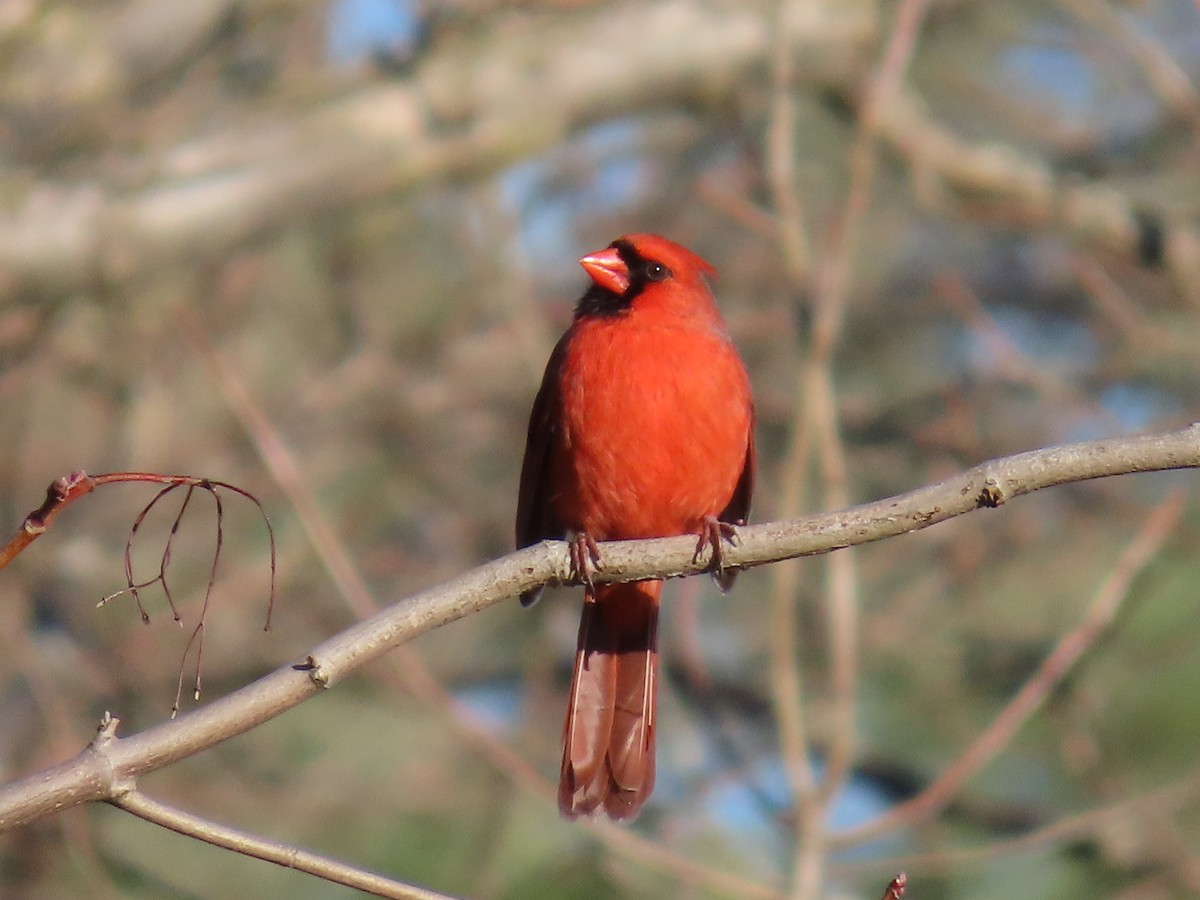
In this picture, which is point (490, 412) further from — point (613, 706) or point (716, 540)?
point (716, 540)

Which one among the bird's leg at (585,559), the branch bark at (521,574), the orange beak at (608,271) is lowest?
the branch bark at (521,574)

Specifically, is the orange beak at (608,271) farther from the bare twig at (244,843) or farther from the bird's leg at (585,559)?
the bare twig at (244,843)

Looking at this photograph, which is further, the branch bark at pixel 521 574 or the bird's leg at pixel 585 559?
the bird's leg at pixel 585 559

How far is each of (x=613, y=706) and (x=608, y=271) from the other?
120 centimetres

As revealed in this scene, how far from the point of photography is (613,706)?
15.1 ft

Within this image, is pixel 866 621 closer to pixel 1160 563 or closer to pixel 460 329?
pixel 1160 563

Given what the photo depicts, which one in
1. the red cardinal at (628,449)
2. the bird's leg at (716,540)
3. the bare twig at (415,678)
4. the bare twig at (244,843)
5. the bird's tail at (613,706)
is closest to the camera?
the bare twig at (244,843)

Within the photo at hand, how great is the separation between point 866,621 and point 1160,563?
123cm

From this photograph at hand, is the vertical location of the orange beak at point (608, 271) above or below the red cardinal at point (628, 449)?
above

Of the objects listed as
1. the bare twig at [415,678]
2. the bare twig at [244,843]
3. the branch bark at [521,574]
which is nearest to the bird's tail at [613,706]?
the bare twig at [415,678]

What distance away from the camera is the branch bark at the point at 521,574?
2.23m

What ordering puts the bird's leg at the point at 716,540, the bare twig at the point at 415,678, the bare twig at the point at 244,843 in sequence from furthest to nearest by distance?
the bare twig at the point at 415,678
the bird's leg at the point at 716,540
the bare twig at the point at 244,843

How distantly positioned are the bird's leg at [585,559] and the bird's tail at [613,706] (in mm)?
1028

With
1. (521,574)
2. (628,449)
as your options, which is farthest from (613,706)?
(521,574)
